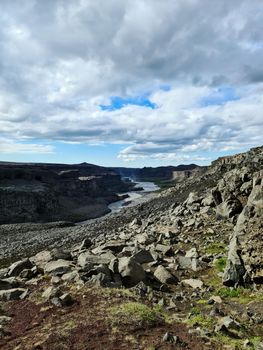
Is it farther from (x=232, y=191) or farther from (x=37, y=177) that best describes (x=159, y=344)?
(x=37, y=177)

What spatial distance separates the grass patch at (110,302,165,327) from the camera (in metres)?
14.3

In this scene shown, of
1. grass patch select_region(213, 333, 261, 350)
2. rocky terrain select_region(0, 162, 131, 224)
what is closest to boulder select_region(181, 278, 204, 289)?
grass patch select_region(213, 333, 261, 350)

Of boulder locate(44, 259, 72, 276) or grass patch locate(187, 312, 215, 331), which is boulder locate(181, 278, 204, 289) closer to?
grass patch locate(187, 312, 215, 331)

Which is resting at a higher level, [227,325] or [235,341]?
[227,325]

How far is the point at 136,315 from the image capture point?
14734 millimetres

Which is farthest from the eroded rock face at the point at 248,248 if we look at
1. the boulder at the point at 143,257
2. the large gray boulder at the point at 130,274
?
the boulder at the point at 143,257

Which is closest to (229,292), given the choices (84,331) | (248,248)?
(248,248)

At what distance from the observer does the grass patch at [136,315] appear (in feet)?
47.0

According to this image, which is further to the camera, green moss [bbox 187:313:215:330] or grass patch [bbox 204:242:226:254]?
grass patch [bbox 204:242:226:254]

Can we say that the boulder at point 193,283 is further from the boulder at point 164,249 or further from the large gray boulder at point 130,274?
the boulder at point 164,249

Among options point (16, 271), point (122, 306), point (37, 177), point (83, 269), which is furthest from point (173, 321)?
point (37, 177)

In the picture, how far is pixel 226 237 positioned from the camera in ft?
96.2

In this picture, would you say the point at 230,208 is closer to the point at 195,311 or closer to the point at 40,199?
the point at 195,311

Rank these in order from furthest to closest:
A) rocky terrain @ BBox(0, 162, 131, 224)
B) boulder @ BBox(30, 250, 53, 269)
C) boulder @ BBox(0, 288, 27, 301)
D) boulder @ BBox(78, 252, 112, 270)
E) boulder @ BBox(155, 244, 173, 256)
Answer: rocky terrain @ BBox(0, 162, 131, 224) → boulder @ BBox(155, 244, 173, 256) → boulder @ BBox(30, 250, 53, 269) → boulder @ BBox(78, 252, 112, 270) → boulder @ BBox(0, 288, 27, 301)
